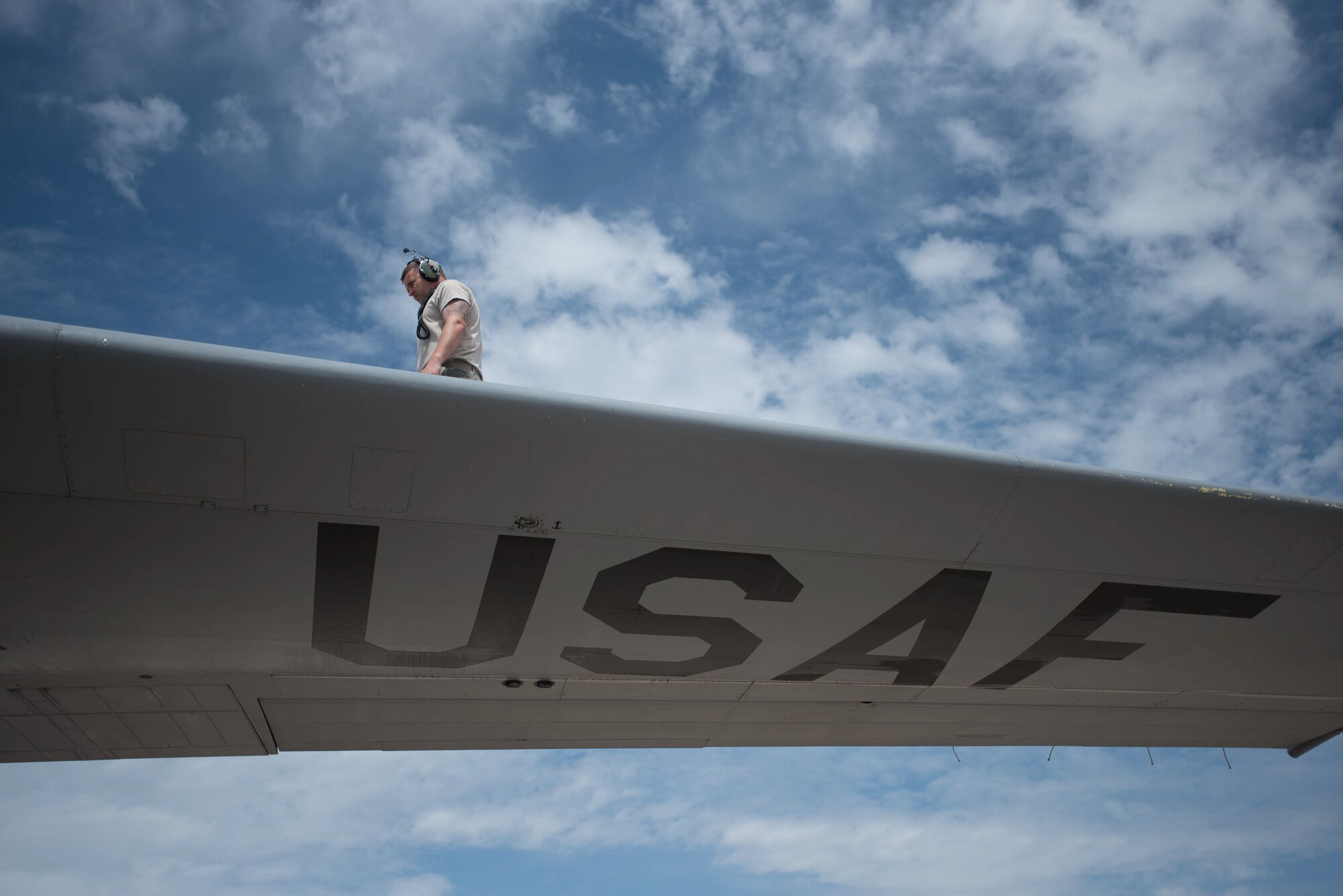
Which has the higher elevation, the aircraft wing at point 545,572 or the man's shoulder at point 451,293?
the man's shoulder at point 451,293

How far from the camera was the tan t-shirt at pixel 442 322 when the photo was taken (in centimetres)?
542

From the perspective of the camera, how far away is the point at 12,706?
18.3 feet

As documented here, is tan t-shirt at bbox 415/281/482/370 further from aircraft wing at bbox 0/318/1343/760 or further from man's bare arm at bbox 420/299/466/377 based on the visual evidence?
aircraft wing at bbox 0/318/1343/760

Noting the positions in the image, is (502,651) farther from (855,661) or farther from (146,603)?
(855,661)

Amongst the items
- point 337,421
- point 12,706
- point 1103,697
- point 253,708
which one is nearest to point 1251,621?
point 1103,697

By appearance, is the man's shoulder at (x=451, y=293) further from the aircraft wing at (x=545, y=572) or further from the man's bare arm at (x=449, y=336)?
the aircraft wing at (x=545, y=572)

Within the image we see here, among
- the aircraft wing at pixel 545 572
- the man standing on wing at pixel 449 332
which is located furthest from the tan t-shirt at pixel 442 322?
the aircraft wing at pixel 545 572

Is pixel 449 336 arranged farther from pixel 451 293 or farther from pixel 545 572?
pixel 545 572

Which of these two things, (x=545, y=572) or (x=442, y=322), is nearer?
(x=545, y=572)

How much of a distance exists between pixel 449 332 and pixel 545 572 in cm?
168

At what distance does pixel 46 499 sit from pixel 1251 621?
742cm

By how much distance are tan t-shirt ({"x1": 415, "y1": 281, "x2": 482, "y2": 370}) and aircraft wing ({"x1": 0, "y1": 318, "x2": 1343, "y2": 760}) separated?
136 cm

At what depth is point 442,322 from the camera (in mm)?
5473

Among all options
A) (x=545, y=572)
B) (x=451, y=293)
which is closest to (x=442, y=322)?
(x=451, y=293)
